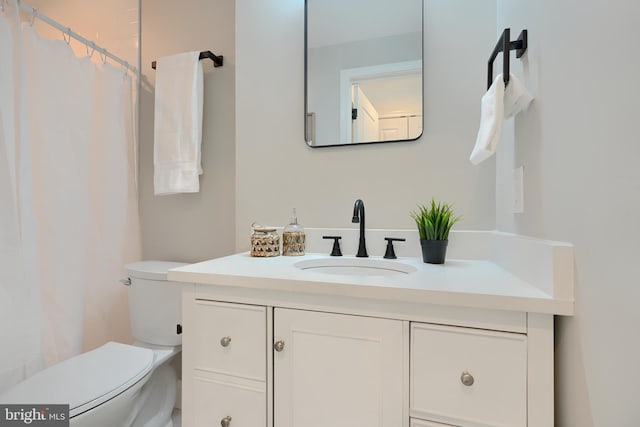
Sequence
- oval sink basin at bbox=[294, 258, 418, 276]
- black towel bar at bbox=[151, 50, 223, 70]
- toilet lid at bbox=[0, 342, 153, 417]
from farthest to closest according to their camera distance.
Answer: black towel bar at bbox=[151, 50, 223, 70] < oval sink basin at bbox=[294, 258, 418, 276] < toilet lid at bbox=[0, 342, 153, 417]

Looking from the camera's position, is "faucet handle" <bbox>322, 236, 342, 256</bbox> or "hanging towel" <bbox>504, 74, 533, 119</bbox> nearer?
"hanging towel" <bbox>504, 74, 533, 119</bbox>

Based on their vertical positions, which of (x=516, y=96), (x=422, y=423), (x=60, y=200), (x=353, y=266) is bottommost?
(x=422, y=423)

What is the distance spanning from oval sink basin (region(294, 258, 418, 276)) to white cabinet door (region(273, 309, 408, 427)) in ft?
1.11

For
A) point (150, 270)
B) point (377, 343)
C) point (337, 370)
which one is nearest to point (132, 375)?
point (150, 270)

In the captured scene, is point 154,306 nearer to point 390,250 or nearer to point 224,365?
point 224,365

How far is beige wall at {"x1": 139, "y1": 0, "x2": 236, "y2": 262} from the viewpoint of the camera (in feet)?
5.29

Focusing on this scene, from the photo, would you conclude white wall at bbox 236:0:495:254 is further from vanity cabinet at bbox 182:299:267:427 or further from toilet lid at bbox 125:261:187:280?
vanity cabinet at bbox 182:299:267:427

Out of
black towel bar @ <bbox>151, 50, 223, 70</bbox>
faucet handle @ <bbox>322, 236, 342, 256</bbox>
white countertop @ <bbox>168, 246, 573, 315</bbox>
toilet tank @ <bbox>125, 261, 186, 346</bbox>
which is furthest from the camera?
black towel bar @ <bbox>151, 50, 223, 70</bbox>

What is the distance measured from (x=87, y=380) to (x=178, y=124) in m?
1.18

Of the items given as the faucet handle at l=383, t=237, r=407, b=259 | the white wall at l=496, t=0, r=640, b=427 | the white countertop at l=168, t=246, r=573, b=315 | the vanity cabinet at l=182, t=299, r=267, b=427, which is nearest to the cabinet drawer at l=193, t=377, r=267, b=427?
the vanity cabinet at l=182, t=299, r=267, b=427

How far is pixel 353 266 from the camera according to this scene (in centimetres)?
117

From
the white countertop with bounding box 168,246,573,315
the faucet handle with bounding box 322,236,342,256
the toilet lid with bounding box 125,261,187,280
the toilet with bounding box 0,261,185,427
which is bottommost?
the toilet with bounding box 0,261,185,427

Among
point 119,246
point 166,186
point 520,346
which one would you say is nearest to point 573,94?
point 520,346

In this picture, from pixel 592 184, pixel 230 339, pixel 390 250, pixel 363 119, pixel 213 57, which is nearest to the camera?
pixel 592 184
